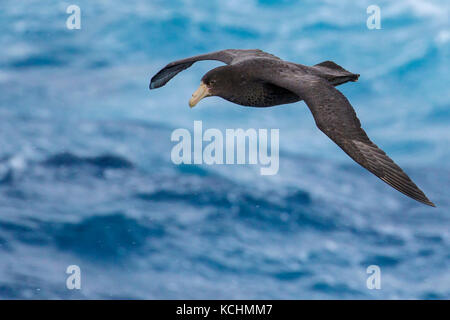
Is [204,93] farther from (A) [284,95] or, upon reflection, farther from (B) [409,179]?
(B) [409,179]

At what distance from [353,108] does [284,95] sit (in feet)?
4.23

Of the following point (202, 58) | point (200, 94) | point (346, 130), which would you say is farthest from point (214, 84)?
point (346, 130)

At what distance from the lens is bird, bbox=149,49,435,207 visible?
921cm

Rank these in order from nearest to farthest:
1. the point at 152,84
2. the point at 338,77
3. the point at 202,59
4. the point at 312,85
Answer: the point at 312,85
the point at 338,77
the point at 202,59
the point at 152,84

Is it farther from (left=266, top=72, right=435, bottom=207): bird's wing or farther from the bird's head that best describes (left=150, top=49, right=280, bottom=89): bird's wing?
(left=266, top=72, right=435, bottom=207): bird's wing

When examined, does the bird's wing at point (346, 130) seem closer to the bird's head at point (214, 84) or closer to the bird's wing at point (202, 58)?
the bird's head at point (214, 84)

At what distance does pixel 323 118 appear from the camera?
9.55 meters

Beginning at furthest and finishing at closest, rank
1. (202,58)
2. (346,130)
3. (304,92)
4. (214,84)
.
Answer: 1. (202,58)
2. (214,84)
3. (304,92)
4. (346,130)

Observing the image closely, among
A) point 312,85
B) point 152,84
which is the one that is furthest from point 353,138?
point 152,84

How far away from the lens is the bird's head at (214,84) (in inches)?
426

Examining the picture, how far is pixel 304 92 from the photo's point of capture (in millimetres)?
9992

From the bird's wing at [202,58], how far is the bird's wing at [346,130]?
1587 mm

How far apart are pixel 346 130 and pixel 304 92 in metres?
0.84

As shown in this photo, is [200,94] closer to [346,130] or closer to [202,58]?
[202,58]
